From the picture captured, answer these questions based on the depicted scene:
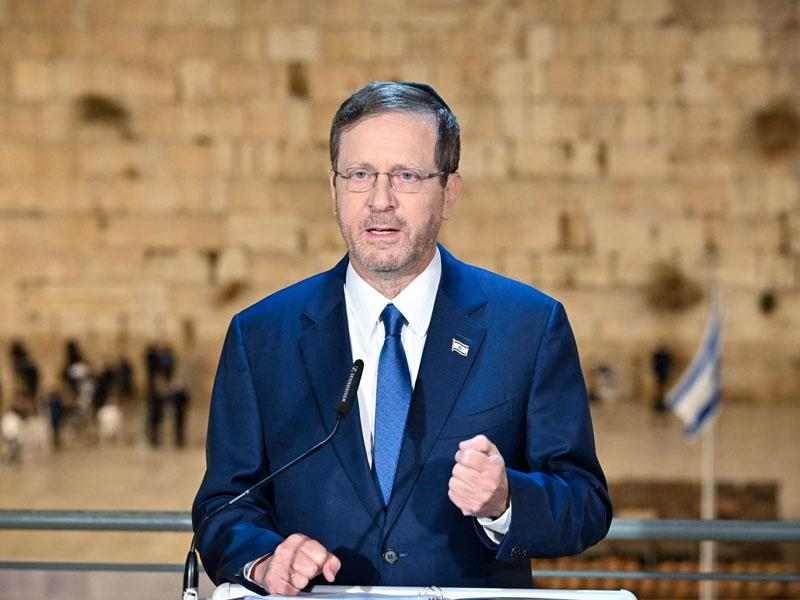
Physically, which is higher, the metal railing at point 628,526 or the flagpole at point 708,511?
the metal railing at point 628,526

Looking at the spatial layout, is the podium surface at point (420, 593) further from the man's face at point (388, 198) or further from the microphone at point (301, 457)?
the man's face at point (388, 198)

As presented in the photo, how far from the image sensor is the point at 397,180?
179 centimetres

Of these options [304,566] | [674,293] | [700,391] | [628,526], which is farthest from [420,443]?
[674,293]

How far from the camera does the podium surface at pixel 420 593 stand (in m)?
1.59

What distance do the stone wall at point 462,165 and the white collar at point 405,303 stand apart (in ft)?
35.3

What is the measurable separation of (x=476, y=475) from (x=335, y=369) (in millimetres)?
351

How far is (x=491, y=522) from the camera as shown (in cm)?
169

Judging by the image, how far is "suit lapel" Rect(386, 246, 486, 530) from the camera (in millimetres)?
1788

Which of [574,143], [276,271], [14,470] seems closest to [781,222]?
[574,143]

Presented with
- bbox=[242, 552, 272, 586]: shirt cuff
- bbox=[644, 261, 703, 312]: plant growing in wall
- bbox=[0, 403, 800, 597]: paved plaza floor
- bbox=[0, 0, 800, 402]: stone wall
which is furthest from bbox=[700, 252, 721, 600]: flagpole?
bbox=[242, 552, 272, 586]: shirt cuff

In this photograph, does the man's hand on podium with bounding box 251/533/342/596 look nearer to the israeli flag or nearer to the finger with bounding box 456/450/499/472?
the finger with bounding box 456/450/499/472

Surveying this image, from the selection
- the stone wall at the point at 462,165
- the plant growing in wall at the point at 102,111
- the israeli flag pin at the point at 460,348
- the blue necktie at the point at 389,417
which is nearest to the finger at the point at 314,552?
the blue necktie at the point at 389,417

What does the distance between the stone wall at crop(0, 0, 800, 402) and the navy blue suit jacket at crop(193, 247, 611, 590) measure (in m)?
10.8

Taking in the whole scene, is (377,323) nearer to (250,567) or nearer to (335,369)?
A: (335,369)
